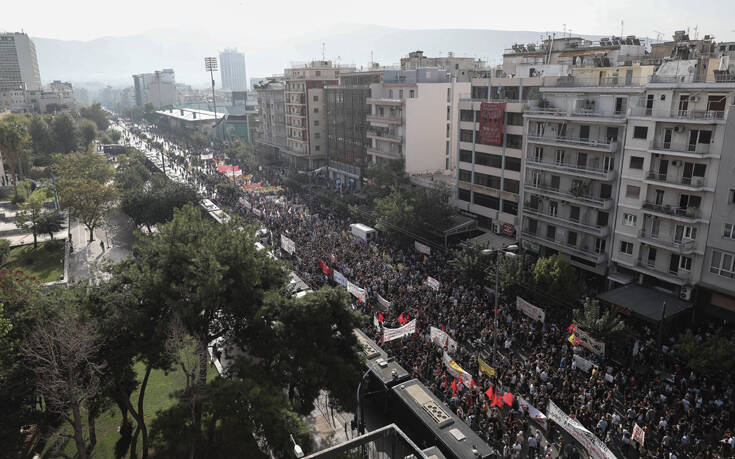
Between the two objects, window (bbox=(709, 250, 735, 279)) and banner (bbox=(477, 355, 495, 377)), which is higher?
window (bbox=(709, 250, 735, 279))

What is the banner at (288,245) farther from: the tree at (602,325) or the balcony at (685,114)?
the balcony at (685,114)

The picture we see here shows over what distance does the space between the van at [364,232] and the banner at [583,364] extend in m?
25.1

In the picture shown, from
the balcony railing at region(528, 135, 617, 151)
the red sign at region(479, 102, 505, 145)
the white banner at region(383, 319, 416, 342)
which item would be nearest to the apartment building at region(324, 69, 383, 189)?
the red sign at region(479, 102, 505, 145)

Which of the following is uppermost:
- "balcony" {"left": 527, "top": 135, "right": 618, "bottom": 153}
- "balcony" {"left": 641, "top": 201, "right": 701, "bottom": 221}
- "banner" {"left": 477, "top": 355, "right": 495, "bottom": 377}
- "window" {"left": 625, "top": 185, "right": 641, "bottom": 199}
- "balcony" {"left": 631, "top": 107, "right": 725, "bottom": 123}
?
"balcony" {"left": 631, "top": 107, "right": 725, "bottom": 123}

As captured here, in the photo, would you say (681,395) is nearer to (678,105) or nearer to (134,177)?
(678,105)

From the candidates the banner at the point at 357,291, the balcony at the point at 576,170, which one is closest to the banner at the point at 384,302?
the banner at the point at 357,291

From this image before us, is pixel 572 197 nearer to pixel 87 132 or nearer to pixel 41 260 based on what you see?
pixel 41 260

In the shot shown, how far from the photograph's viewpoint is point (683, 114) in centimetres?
3111

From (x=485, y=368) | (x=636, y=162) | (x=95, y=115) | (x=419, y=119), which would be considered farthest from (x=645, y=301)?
(x=95, y=115)

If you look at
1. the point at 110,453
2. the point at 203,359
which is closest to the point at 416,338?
the point at 203,359

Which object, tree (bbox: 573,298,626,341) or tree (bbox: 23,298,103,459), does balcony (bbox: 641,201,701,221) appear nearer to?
tree (bbox: 573,298,626,341)

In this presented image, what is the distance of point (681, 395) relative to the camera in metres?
24.6

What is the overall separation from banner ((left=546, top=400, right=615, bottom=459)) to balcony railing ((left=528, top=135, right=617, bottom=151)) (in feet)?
68.7

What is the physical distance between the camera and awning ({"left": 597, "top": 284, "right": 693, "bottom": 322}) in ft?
101
